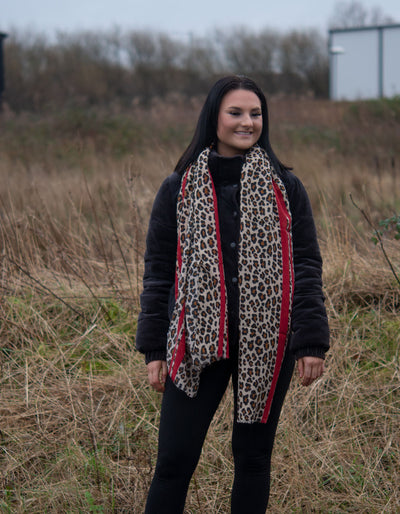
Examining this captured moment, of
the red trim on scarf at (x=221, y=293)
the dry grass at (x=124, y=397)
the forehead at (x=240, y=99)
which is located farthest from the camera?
the dry grass at (x=124, y=397)

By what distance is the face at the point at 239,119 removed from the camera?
6.07 ft

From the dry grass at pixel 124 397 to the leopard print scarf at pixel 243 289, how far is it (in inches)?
26.8

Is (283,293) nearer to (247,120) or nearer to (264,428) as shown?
(264,428)

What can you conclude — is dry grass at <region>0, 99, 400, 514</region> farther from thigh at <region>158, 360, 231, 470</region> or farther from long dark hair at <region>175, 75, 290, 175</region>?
long dark hair at <region>175, 75, 290, 175</region>

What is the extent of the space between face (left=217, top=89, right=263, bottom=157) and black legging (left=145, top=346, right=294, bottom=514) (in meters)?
0.69

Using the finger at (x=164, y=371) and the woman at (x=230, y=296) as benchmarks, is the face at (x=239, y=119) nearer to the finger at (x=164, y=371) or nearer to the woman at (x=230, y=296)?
the woman at (x=230, y=296)

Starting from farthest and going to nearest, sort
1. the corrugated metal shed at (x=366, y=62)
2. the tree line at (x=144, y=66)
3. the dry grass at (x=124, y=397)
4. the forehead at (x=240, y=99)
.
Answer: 1. the corrugated metal shed at (x=366, y=62)
2. the tree line at (x=144, y=66)
3. the dry grass at (x=124, y=397)
4. the forehead at (x=240, y=99)

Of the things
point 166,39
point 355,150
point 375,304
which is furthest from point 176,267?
point 166,39

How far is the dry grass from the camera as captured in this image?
2445 mm

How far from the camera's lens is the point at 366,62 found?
28.3 metres

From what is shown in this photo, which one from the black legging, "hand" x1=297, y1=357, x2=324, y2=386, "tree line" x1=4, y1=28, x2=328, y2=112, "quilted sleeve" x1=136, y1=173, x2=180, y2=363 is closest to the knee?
the black legging

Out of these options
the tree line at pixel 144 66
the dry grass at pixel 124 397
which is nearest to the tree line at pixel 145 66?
the tree line at pixel 144 66

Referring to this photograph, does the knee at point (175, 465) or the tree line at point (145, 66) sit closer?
the knee at point (175, 465)

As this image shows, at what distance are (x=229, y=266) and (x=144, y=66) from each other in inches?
1006
